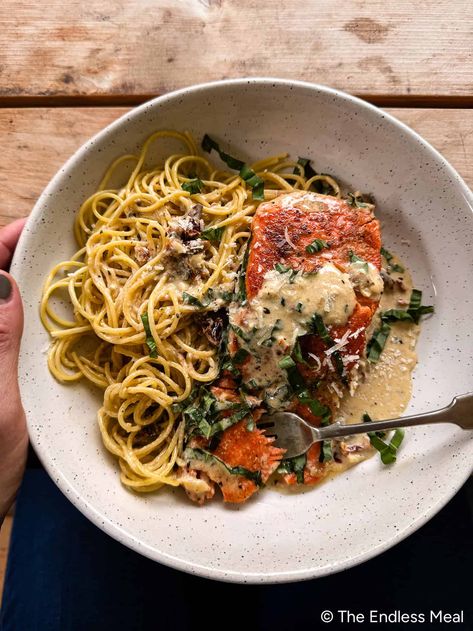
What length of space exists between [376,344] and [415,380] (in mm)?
267

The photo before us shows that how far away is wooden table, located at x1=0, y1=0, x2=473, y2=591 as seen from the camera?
9.90 feet

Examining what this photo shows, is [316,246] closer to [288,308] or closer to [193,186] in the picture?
[288,308]

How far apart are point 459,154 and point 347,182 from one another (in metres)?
0.65

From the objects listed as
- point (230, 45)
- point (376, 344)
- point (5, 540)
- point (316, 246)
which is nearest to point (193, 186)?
point (316, 246)

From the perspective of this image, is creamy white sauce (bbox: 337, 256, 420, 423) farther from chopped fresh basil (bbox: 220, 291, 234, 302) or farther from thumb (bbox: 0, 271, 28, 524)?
thumb (bbox: 0, 271, 28, 524)

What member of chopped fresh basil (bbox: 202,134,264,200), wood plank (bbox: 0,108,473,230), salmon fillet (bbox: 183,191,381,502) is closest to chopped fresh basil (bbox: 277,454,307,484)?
salmon fillet (bbox: 183,191,381,502)

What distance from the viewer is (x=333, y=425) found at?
2543 mm

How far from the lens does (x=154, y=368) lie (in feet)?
8.73

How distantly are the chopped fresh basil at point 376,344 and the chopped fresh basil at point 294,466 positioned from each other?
58cm

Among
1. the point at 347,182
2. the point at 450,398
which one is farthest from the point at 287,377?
the point at 347,182

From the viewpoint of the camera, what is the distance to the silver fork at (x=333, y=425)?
2426 mm

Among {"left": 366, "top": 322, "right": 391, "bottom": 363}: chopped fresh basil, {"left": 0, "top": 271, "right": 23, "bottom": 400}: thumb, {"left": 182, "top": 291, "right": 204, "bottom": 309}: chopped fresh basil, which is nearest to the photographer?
{"left": 0, "top": 271, "right": 23, "bottom": 400}: thumb

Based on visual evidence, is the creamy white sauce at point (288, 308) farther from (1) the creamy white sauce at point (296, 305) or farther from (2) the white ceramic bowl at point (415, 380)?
(2) the white ceramic bowl at point (415, 380)

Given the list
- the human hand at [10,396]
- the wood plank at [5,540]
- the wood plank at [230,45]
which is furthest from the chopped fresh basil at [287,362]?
the wood plank at [5,540]
